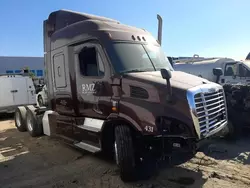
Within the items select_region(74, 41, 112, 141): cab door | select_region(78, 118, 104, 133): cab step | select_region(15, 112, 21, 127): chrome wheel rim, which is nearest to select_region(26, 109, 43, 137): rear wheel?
select_region(15, 112, 21, 127): chrome wheel rim

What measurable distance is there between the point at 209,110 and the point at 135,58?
171cm

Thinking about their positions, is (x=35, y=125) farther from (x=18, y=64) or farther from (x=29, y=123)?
(x=18, y=64)

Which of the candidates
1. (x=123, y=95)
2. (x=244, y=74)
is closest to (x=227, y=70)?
(x=244, y=74)

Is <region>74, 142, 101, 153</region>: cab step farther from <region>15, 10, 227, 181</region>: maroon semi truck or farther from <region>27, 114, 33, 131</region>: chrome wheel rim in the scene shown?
<region>27, 114, 33, 131</region>: chrome wheel rim

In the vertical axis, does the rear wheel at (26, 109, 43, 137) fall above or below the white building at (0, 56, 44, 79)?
below

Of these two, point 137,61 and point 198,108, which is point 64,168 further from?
point 198,108

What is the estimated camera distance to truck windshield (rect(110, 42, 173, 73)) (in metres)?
5.09

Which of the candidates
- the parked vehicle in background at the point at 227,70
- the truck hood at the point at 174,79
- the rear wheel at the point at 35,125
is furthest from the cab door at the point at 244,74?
the rear wheel at the point at 35,125

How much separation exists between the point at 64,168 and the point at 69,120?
3.87ft

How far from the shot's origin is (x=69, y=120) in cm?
642

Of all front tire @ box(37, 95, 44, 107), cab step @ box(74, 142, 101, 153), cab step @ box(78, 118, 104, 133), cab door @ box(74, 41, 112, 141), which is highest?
cab door @ box(74, 41, 112, 141)

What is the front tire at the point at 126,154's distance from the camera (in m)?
4.66

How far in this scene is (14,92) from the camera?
1245 centimetres

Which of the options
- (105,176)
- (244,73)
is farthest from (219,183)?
(244,73)
